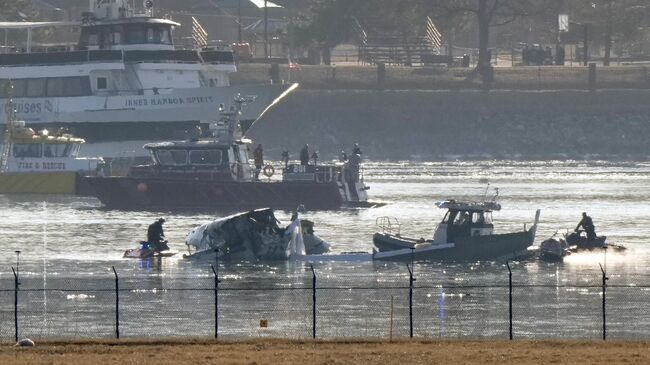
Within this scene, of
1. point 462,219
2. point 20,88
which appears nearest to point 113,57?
point 20,88

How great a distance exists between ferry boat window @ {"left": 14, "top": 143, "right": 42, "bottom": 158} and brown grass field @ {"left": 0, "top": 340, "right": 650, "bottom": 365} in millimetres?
51159

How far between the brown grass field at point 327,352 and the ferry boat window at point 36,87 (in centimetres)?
6586

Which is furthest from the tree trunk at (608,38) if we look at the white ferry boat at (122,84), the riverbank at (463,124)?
the white ferry boat at (122,84)

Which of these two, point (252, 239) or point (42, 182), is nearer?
point (252, 239)

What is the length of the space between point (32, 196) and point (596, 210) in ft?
85.9

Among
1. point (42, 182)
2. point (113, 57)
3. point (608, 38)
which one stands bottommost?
point (42, 182)

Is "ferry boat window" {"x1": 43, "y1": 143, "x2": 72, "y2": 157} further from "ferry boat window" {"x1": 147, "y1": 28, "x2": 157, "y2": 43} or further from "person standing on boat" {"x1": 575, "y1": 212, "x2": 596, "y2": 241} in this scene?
"person standing on boat" {"x1": 575, "y1": 212, "x2": 596, "y2": 241}

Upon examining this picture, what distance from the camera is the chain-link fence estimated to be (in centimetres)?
3941

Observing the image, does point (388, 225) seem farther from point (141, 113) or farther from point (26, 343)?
point (141, 113)

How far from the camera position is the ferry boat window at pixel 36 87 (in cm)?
10019

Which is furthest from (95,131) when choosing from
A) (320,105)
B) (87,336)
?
(87,336)

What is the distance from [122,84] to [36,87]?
475 centimetres

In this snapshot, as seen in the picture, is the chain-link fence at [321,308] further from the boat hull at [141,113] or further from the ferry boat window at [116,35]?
the ferry boat window at [116,35]

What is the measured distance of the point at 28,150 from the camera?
282 feet
